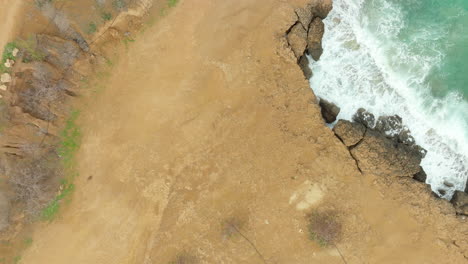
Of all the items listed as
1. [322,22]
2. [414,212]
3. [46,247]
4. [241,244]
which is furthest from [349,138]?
[46,247]

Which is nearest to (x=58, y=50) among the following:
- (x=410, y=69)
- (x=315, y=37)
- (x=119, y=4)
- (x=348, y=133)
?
(x=119, y=4)

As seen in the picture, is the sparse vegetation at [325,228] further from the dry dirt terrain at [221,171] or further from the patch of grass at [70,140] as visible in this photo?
the patch of grass at [70,140]

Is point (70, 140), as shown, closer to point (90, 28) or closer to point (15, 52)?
point (15, 52)

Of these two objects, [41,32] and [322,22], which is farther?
[322,22]

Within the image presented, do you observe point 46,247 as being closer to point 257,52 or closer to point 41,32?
point 41,32

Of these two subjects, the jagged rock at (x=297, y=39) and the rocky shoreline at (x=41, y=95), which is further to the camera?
the jagged rock at (x=297, y=39)

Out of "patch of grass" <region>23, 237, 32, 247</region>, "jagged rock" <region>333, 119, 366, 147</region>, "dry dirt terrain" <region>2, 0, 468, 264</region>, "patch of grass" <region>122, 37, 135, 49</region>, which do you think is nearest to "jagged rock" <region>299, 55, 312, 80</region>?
"dry dirt terrain" <region>2, 0, 468, 264</region>

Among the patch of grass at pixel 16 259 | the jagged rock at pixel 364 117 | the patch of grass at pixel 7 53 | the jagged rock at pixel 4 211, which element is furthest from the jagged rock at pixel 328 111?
the patch of grass at pixel 16 259
